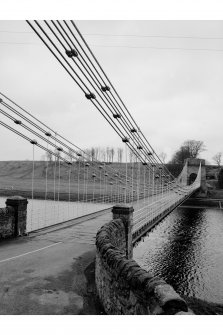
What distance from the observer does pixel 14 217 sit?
973 cm

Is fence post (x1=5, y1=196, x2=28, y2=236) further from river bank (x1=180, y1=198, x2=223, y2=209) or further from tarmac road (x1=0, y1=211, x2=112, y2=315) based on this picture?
river bank (x1=180, y1=198, x2=223, y2=209)

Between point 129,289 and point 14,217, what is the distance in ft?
21.9

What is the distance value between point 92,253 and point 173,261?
1025 cm

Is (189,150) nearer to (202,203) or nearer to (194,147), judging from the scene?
(194,147)

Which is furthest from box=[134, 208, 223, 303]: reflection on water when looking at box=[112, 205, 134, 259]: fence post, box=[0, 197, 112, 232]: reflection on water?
box=[0, 197, 112, 232]: reflection on water

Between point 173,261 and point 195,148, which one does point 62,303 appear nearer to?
point 173,261

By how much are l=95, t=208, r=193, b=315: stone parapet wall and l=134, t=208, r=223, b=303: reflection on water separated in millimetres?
6646

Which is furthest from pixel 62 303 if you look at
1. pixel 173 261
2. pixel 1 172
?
pixel 1 172

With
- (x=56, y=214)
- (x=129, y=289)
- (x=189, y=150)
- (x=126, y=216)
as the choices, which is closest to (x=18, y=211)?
(x=126, y=216)

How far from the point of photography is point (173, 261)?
16969 mm

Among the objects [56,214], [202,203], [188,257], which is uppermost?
[56,214]

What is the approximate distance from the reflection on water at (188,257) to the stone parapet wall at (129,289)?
665cm

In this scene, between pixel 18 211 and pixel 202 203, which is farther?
pixel 202 203

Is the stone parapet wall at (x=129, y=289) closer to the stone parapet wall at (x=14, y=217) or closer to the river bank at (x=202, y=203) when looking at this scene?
the stone parapet wall at (x=14, y=217)
